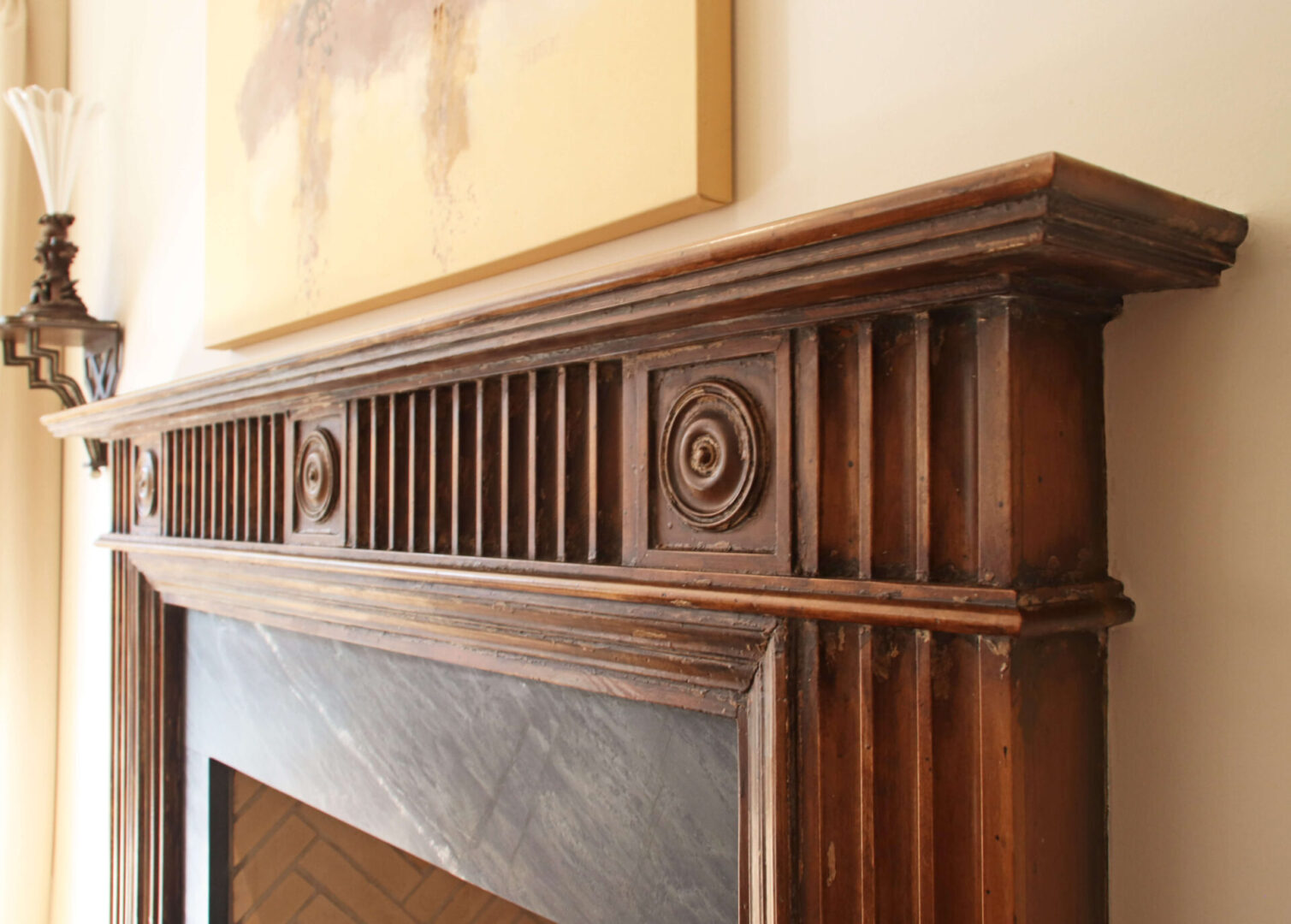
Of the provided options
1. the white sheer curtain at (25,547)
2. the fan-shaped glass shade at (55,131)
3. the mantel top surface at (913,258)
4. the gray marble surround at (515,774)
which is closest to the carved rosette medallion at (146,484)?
the gray marble surround at (515,774)

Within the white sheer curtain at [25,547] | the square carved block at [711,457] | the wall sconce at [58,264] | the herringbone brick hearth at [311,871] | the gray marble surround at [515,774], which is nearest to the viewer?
the square carved block at [711,457]

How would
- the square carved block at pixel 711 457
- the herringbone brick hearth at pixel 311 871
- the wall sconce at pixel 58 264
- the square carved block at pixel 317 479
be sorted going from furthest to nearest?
the wall sconce at pixel 58 264 → the herringbone brick hearth at pixel 311 871 → the square carved block at pixel 317 479 → the square carved block at pixel 711 457

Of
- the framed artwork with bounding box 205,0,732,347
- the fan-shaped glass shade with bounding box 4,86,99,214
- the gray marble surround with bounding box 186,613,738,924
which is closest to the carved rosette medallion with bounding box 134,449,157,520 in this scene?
the framed artwork with bounding box 205,0,732,347

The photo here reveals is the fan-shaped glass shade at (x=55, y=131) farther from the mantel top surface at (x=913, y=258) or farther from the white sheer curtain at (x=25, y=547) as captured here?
the mantel top surface at (x=913, y=258)

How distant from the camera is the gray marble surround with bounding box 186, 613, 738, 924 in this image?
2.18 feet

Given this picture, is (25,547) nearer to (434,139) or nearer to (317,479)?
(317,479)

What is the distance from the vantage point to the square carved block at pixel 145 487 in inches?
55.4

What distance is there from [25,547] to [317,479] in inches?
55.1

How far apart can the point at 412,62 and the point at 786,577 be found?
0.72 m

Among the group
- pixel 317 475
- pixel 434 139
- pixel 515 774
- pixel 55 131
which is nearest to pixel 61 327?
pixel 55 131

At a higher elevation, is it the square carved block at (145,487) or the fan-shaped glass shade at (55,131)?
the fan-shaped glass shade at (55,131)

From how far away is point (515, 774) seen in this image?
2.68ft

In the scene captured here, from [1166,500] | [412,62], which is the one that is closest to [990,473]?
[1166,500]

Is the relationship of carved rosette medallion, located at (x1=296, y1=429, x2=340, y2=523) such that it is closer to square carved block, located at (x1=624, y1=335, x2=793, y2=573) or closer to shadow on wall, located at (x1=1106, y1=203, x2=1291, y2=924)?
square carved block, located at (x1=624, y1=335, x2=793, y2=573)
